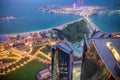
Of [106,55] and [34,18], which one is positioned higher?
[34,18]

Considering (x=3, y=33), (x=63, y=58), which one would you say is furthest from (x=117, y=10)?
(x=3, y=33)

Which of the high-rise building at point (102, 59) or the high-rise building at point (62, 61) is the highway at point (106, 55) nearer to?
the high-rise building at point (102, 59)

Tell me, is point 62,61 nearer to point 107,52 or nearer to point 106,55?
point 107,52

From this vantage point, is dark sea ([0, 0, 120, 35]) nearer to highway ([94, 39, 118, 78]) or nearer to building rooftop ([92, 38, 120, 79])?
building rooftop ([92, 38, 120, 79])

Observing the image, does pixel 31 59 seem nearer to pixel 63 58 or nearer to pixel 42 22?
pixel 42 22

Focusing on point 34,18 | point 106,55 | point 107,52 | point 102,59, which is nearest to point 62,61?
point 107,52

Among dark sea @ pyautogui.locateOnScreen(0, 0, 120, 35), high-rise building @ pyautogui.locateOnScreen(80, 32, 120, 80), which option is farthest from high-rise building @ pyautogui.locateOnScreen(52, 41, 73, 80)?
dark sea @ pyautogui.locateOnScreen(0, 0, 120, 35)

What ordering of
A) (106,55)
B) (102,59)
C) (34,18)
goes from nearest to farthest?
1. (102,59)
2. (106,55)
3. (34,18)
